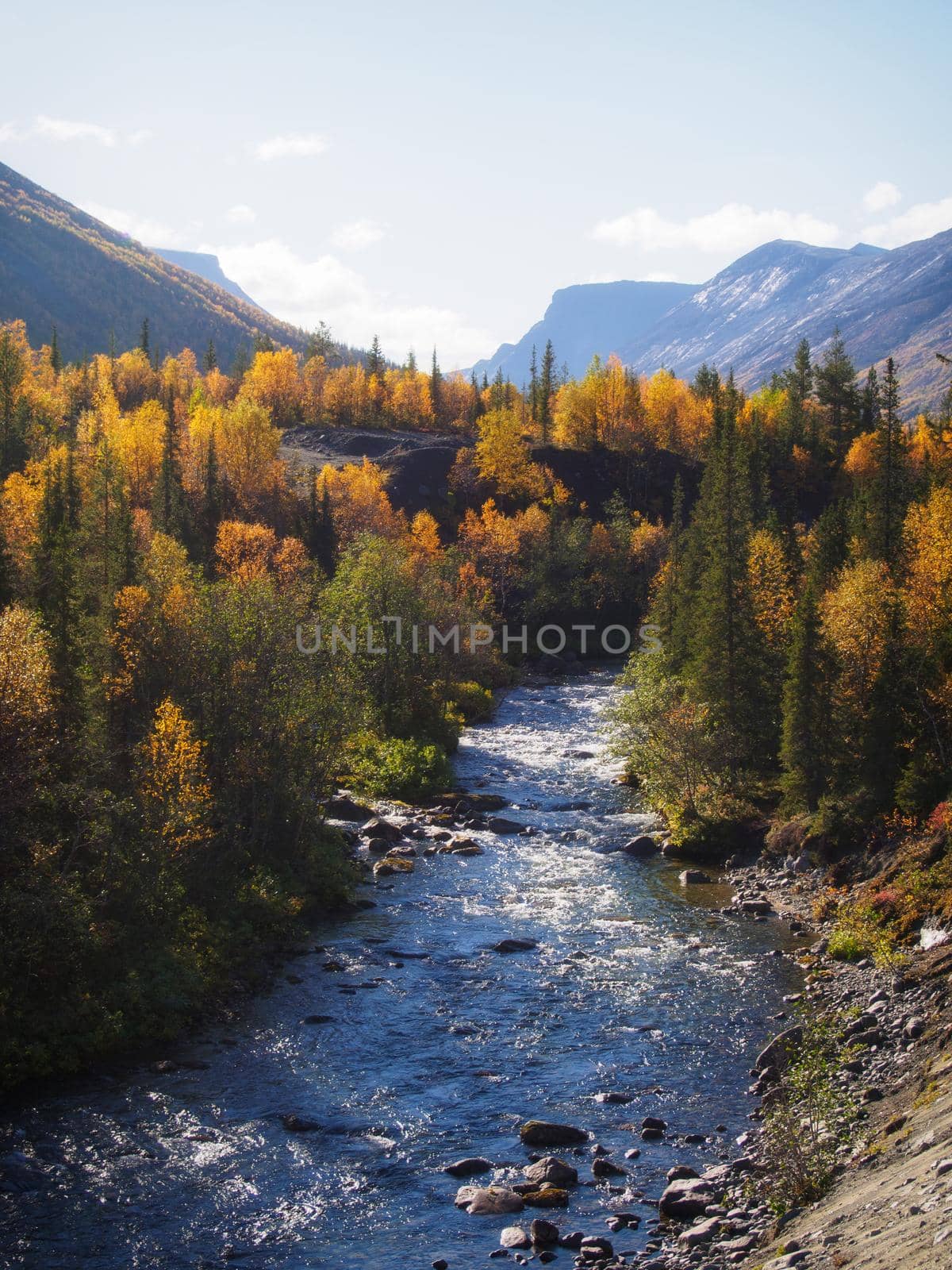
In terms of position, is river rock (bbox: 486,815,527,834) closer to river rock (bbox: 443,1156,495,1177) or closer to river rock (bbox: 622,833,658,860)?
river rock (bbox: 622,833,658,860)

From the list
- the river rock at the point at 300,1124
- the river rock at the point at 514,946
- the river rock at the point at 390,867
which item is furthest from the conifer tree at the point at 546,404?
the river rock at the point at 300,1124

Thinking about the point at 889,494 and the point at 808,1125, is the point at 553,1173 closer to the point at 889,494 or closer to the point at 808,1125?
the point at 808,1125

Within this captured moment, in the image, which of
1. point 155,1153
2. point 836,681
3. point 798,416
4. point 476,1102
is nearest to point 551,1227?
point 476,1102

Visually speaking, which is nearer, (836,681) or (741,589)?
(836,681)

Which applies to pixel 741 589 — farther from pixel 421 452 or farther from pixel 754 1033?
pixel 421 452

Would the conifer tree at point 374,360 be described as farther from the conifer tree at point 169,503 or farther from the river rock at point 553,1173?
the river rock at point 553,1173

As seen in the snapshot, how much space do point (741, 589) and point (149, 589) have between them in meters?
30.3

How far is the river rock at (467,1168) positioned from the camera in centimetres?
2091

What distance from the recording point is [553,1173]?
66.9 ft

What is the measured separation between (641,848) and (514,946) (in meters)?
12.0

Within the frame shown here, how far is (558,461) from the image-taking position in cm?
14162

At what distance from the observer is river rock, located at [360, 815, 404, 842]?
4516 cm

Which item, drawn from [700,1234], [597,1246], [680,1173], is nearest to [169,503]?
[680,1173]

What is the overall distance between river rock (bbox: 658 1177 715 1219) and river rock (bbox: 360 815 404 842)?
26.3 metres
